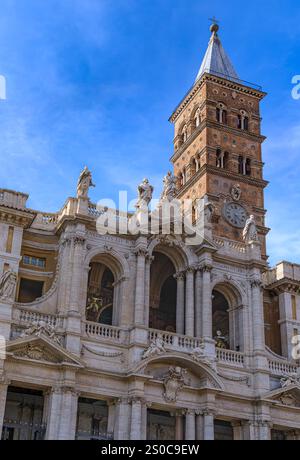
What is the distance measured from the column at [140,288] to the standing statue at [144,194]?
117 inches

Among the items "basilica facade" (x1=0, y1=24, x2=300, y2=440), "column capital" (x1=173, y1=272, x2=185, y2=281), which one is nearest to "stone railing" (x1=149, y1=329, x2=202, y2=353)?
"basilica facade" (x1=0, y1=24, x2=300, y2=440)

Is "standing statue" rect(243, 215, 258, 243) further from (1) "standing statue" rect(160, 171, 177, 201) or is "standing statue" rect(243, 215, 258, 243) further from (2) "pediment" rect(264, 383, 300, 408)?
(2) "pediment" rect(264, 383, 300, 408)

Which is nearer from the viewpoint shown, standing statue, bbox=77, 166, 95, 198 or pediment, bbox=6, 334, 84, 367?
pediment, bbox=6, 334, 84, 367

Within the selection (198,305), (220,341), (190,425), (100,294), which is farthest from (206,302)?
(190,425)

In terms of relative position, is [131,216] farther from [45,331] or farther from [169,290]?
[45,331]

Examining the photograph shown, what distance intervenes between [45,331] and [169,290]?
1157cm

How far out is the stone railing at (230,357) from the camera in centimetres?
3950

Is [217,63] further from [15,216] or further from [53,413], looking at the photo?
[53,413]

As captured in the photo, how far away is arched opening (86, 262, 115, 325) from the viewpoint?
40.7 m

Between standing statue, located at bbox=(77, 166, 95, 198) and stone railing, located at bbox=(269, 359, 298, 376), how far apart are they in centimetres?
1396

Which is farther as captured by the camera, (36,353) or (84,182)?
(84,182)

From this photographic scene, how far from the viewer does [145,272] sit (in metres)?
Result: 39.3

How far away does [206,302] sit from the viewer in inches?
1571

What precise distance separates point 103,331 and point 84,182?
27.5 feet
